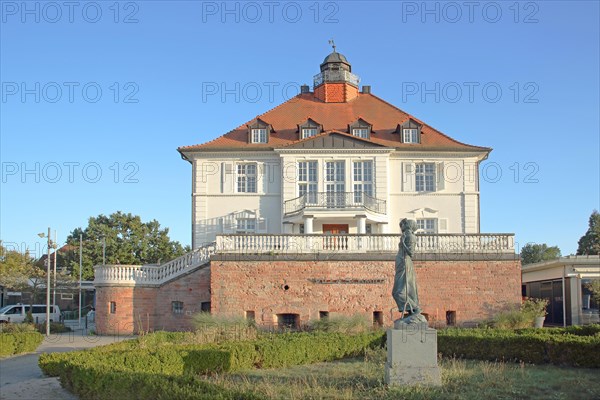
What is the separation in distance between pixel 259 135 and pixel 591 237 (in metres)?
49.8

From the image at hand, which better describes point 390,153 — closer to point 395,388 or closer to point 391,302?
point 391,302

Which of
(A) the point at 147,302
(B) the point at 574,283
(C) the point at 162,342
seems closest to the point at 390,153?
(B) the point at 574,283

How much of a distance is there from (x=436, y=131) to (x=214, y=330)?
65.8 feet

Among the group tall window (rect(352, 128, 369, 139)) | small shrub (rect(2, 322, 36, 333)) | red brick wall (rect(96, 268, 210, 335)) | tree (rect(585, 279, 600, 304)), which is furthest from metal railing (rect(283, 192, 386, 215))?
small shrub (rect(2, 322, 36, 333))

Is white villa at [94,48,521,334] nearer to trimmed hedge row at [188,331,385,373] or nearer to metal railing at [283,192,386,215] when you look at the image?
metal railing at [283,192,386,215]

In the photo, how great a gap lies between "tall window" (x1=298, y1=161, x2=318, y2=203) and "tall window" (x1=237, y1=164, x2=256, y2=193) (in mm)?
2546

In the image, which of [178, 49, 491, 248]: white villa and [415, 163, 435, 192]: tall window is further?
[415, 163, 435, 192]: tall window

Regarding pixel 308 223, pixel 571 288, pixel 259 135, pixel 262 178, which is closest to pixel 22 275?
pixel 262 178

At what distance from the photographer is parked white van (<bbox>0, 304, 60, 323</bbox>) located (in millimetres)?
37812

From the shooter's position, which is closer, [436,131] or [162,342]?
[162,342]

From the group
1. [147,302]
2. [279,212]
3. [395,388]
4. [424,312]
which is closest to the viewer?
[395,388]

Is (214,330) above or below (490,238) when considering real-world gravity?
below

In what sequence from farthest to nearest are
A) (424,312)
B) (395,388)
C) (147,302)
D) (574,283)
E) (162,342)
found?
(574,283)
(147,302)
(424,312)
(162,342)
(395,388)

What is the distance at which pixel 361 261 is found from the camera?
2670 cm
